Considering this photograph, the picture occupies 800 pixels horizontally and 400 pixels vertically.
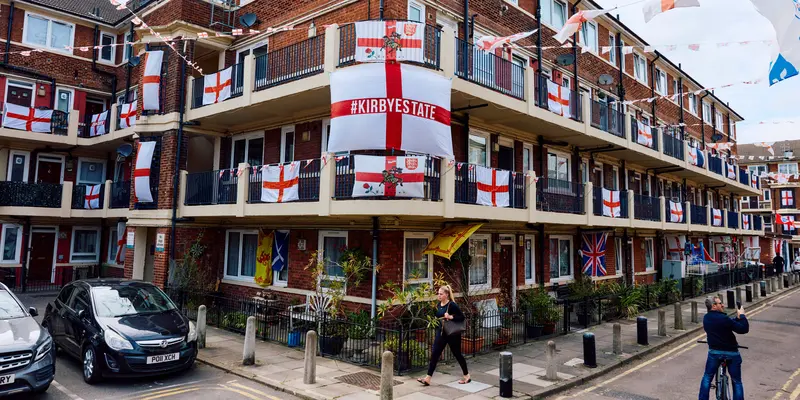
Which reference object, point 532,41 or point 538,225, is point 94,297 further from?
point 532,41

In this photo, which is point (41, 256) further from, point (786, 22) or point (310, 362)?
point (786, 22)

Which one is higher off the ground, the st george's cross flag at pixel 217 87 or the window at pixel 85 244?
the st george's cross flag at pixel 217 87

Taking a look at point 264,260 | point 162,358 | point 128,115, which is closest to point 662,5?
point 162,358

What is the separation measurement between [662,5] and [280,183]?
9124 mm

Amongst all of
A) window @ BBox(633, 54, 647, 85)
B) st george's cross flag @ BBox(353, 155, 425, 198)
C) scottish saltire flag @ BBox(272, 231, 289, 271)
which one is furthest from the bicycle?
window @ BBox(633, 54, 647, 85)

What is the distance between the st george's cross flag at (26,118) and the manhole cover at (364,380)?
60.5 feet

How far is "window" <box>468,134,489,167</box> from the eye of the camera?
13984 millimetres

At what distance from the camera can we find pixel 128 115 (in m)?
18.3

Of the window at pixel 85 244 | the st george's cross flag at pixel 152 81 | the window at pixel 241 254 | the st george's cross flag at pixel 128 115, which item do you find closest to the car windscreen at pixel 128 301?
the window at pixel 241 254

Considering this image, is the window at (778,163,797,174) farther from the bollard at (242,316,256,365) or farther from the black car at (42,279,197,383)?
the black car at (42,279,197,383)

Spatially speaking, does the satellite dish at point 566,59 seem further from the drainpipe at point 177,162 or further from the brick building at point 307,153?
the drainpipe at point 177,162

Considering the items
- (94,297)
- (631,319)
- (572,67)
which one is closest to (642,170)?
(572,67)

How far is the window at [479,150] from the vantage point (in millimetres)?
13984

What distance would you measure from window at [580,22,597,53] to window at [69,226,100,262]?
77.2 ft
